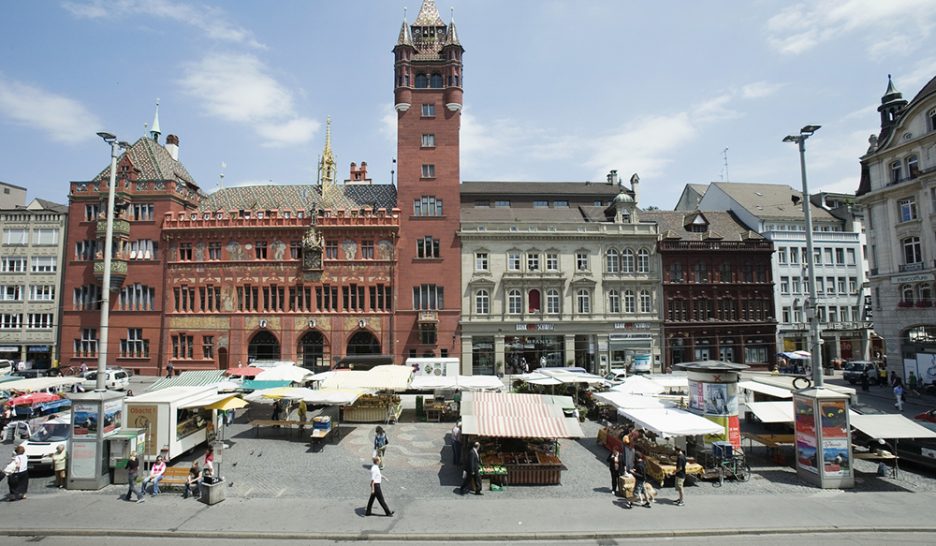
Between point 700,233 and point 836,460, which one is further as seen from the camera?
point 700,233

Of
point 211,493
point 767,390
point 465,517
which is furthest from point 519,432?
point 767,390

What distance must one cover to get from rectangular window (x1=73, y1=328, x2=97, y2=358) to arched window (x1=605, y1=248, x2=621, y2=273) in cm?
4605

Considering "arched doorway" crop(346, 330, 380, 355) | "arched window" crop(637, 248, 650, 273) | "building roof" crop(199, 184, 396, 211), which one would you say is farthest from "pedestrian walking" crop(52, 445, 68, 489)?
"arched window" crop(637, 248, 650, 273)

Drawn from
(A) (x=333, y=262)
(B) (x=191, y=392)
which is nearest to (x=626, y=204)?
(A) (x=333, y=262)

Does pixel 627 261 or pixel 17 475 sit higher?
pixel 627 261

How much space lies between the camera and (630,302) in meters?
50.6

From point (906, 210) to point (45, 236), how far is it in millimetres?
72301

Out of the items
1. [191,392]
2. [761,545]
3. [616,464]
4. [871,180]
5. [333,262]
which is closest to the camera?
[761,545]

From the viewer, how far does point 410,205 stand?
50.0 metres

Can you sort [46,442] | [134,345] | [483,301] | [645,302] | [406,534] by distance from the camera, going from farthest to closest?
1. [645,302]
2. [483,301]
3. [134,345]
4. [46,442]
5. [406,534]

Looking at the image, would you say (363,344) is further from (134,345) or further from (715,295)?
(715,295)

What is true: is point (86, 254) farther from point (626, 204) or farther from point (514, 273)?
point (626, 204)

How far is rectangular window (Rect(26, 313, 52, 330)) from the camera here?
166ft

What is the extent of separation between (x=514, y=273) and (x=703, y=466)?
30.9 m
